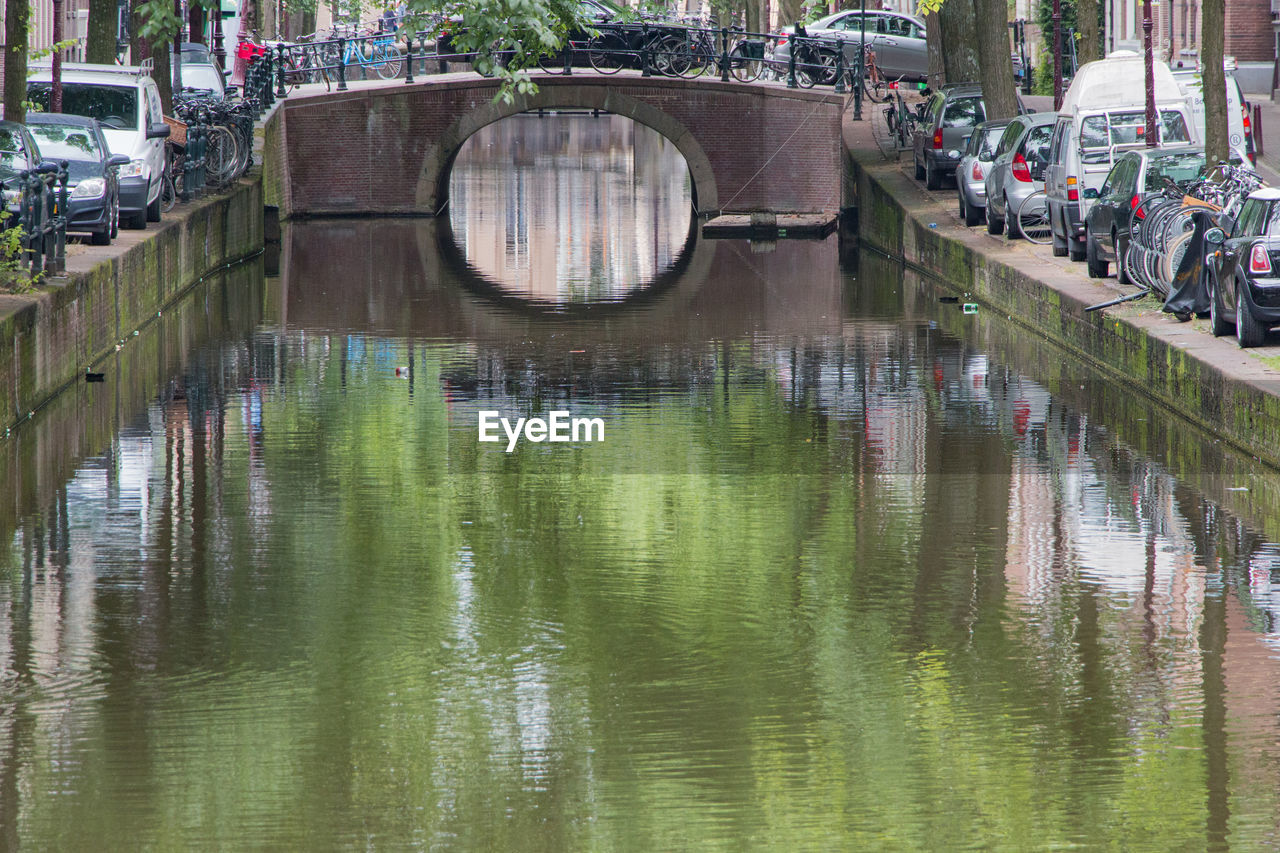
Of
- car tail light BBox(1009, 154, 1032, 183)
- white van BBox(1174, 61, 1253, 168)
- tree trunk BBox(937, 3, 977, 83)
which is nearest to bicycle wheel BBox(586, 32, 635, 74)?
tree trunk BBox(937, 3, 977, 83)

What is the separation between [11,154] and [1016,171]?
12465mm

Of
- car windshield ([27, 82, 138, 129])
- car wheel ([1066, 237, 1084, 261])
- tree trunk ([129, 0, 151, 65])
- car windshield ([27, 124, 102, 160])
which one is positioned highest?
tree trunk ([129, 0, 151, 65])

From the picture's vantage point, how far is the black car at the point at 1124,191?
814 inches

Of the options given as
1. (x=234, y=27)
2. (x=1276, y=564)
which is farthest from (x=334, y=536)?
(x=234, y=27)

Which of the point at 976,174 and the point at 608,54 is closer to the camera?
the point at 976,174

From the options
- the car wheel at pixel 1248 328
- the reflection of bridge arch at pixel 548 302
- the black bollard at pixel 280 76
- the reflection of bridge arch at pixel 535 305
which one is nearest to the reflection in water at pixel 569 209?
the reflection of bridge arch at pixel 548 302

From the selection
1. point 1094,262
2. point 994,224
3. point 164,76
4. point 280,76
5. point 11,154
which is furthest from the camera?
point 280,76

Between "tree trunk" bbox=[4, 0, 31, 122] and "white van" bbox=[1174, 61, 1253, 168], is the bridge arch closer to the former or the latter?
"white van" bbox=[1174, 61, 1253, 168]

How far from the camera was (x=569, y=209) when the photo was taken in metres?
43.0

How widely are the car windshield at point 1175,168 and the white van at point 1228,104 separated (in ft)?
10.3

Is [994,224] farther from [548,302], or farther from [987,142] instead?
[548,302]

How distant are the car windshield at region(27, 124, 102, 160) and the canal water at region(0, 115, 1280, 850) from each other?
3.27 meters

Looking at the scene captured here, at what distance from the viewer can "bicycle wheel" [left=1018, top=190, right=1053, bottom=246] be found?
26.5 metres

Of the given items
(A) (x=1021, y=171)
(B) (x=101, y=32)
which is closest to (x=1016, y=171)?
(A) (x=1021, y=171)
